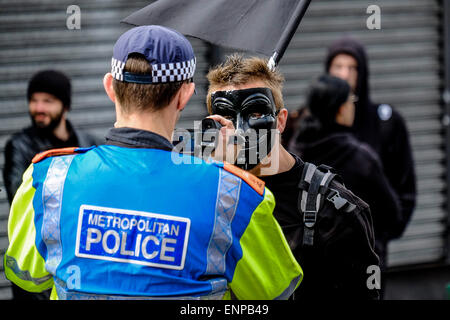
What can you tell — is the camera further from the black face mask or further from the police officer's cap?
the police officer's cap

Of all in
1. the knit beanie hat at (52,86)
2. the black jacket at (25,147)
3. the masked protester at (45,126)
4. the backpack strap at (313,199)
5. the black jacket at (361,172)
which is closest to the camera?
the backpack strap at (313,199)

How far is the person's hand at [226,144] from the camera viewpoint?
2988mm

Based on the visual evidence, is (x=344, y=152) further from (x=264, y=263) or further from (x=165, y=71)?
(x=165, y=71)

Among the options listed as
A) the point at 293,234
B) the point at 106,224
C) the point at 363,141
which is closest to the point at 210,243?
the point at 106,224

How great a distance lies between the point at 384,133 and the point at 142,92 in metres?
4.16

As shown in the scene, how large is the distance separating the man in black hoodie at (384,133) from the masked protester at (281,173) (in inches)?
107

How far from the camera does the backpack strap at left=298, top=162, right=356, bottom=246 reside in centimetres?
299

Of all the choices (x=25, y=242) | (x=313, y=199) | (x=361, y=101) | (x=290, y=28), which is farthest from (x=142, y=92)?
(x=361, y=101)

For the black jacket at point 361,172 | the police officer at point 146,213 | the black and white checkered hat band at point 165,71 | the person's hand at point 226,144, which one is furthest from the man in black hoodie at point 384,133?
the black and white checkered hat band at point 165,71

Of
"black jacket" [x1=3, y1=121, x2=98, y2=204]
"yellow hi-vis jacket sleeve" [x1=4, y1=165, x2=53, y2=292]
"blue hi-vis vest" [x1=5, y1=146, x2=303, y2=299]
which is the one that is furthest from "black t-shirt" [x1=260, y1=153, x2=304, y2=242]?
"black jacket" [x1=3, y1=121, x2=98, y2=204]

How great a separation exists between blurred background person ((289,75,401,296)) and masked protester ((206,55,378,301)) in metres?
1.53

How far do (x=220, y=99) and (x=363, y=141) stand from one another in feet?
9.62

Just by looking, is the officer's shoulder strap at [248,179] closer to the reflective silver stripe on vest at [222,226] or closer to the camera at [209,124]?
the reflective silver stripe on vest at [222,226]

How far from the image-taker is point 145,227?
2.15 metres
